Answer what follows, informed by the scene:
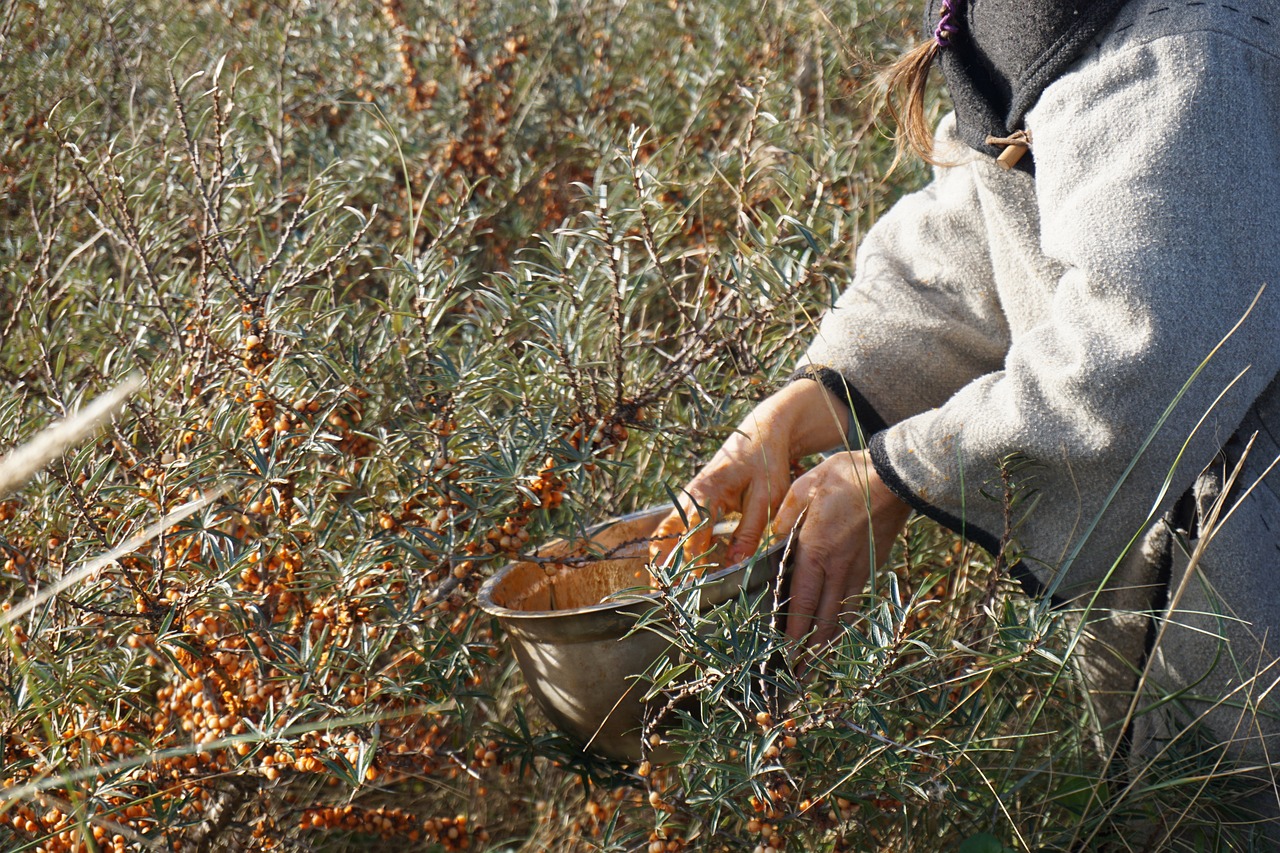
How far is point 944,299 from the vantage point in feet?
4.77

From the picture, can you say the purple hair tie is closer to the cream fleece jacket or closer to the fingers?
the cream fleece jacket

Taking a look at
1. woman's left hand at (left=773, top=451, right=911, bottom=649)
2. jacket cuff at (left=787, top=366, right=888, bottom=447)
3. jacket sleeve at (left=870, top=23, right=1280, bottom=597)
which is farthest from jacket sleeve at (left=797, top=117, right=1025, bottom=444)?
jacket sleeve at (left=870, top=23, right=1280, bottom=597)

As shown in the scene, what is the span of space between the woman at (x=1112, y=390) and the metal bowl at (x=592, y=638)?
0.31 ft

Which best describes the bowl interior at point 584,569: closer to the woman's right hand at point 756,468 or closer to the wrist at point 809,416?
the woman's right hand at point 756,468

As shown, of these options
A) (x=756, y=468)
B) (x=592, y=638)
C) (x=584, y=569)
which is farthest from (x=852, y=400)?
(x=592, y=638)

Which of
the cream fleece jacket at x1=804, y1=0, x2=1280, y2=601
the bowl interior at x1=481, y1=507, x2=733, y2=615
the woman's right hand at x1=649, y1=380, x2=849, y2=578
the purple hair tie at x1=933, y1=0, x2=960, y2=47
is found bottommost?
the bowl interior at x1=481, y1=507, x2=733, y2=615

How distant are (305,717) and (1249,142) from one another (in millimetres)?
1083

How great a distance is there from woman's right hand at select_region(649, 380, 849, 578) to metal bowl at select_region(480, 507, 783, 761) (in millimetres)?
54

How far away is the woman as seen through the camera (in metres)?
1.01

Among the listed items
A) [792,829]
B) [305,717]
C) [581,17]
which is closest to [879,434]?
[792,829]

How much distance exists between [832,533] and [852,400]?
0.27 metres

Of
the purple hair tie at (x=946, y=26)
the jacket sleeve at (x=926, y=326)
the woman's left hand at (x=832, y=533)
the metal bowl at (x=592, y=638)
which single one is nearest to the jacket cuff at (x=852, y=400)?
the jacket sleeve at (x=926, y=326)

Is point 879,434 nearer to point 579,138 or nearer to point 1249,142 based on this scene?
point 1249,142

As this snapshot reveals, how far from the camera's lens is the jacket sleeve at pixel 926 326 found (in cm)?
142
